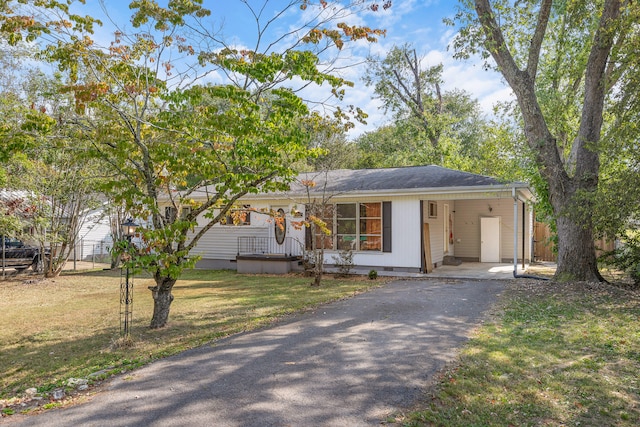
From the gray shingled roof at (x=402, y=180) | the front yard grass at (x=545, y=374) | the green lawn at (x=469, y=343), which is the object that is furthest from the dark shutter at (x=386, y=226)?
the front yard grass at (x=545, y=374)

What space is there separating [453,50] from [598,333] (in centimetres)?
957

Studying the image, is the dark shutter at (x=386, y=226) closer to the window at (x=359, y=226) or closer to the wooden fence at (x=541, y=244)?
the window at (x=359, y=226)

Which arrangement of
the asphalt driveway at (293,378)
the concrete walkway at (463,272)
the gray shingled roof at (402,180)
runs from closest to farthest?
the asphalt driveway at (293,378)
the gray shingled roof at (402,180)
the concrete walkway at (463,272)

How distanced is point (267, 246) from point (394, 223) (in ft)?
16.3

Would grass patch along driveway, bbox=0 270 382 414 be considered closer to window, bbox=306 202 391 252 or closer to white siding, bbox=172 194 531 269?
window, bbox=306 202 391 252

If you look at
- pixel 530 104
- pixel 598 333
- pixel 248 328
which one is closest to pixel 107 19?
pixel 248 328

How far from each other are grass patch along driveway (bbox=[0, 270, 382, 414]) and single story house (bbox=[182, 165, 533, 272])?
1.72m

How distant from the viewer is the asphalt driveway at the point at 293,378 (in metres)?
3.66

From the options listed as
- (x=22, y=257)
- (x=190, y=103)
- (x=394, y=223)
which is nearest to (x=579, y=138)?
(x=394, y=223)

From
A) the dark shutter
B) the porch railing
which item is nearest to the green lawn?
the dark shutter

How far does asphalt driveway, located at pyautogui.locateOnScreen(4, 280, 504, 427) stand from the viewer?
3.66 m

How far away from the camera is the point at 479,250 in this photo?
57.8ft

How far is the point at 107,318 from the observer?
27.5ft

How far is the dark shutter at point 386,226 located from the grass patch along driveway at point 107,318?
5.39ft
